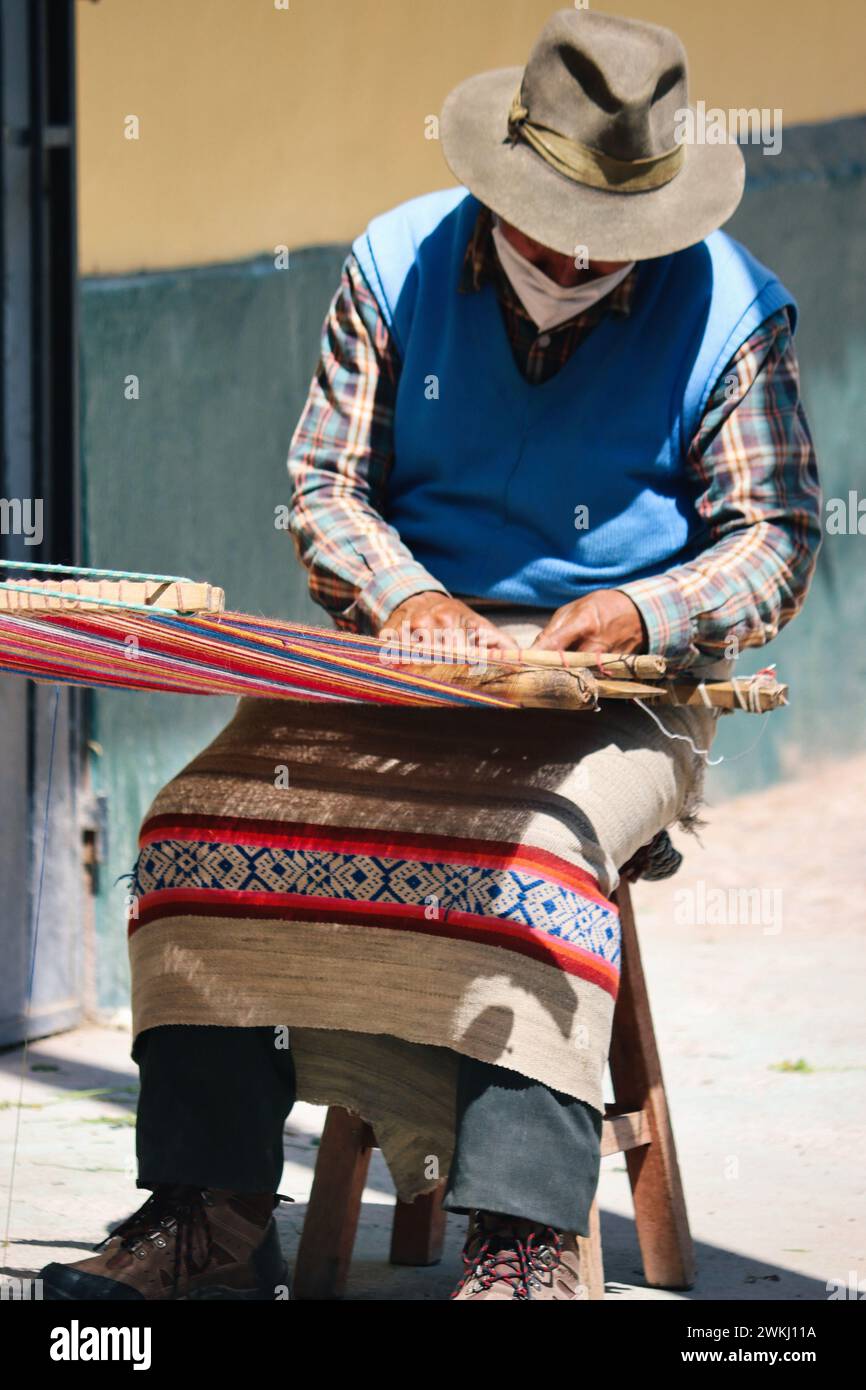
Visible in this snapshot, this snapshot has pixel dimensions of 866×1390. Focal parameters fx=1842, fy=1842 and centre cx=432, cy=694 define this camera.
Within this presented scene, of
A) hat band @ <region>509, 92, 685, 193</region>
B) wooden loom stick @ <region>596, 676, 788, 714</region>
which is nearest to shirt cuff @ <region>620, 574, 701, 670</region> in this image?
wooden loom stick @ <region>596, 676, 788, 714</region>

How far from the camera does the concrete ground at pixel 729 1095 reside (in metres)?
3.16

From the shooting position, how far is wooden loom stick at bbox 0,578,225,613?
1977 mm

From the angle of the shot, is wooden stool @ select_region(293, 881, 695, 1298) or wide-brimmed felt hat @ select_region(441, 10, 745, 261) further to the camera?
wooden stool @ select_region(293, 881, 695, 1298)

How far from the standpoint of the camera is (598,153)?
2789 millimetres

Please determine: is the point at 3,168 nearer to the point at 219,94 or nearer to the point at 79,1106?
the point at 219,94

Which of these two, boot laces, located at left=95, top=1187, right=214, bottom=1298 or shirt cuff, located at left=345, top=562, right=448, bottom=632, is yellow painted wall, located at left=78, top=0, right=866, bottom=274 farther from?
boot laces, located at left=95, top=1187, right=214, bottom=1298

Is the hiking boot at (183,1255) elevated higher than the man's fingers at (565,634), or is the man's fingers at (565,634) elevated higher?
the man's fingers at (565,634)

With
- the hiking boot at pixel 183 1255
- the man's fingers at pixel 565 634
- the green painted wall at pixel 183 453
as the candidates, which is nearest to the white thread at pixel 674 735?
the man's fingers at pixel 565 634

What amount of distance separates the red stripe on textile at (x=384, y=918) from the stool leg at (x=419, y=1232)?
2.41ft

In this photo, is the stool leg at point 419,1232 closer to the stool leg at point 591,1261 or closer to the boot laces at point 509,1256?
the stool leg at point 591,1261

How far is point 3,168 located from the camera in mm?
4691

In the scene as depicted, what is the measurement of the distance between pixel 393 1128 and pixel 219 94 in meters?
3.39

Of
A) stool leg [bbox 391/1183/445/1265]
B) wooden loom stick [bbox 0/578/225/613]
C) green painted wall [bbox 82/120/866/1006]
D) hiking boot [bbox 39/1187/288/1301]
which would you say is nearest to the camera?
wooden loom stick [bbox 0/578/225/613]
